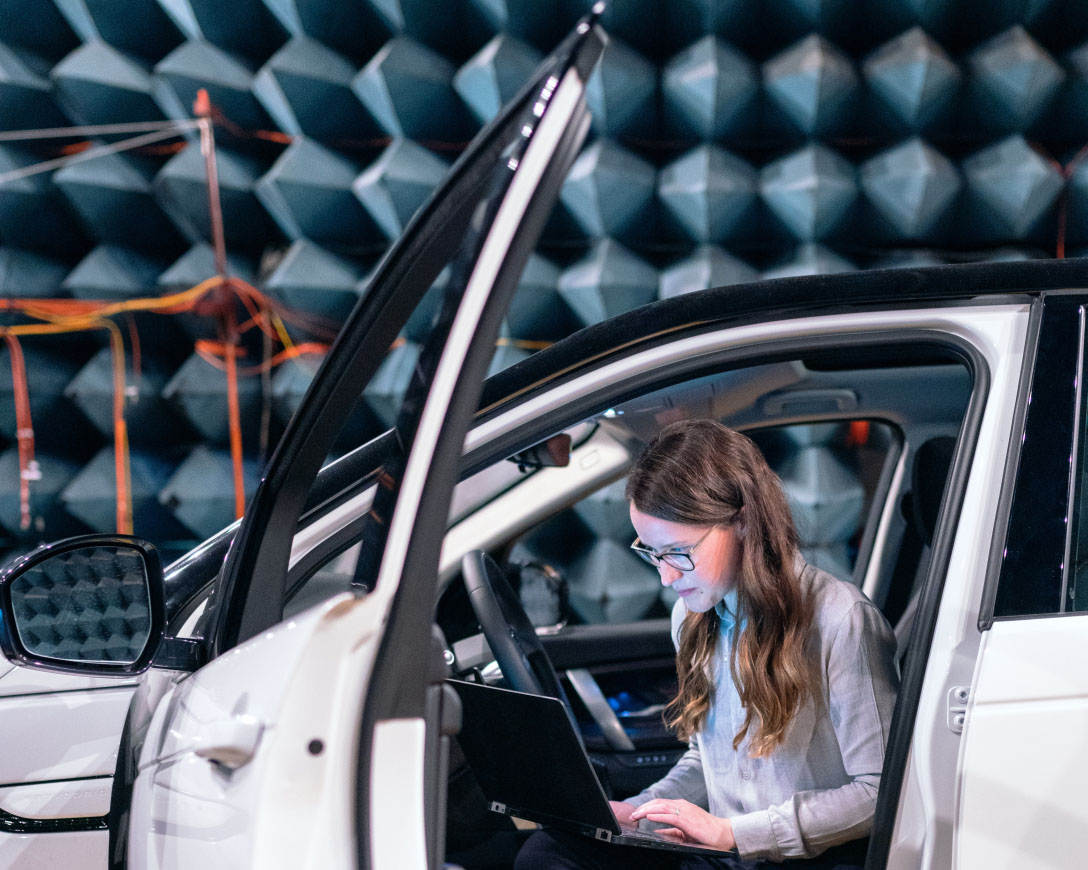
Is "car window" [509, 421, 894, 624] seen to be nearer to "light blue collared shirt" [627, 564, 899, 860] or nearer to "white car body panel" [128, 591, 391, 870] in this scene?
"light blue collared shirt" [627, 564, 899, 860]

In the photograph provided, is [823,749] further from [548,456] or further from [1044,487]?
[548,456]

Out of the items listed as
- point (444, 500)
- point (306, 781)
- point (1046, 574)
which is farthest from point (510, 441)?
point (1046, 574)

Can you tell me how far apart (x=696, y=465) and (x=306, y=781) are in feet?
2.14

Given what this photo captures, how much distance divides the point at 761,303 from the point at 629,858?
790 millimetres

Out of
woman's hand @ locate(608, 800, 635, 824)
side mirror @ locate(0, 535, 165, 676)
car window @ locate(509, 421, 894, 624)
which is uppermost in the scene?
car window @ locate(509, 421, 894, 624)

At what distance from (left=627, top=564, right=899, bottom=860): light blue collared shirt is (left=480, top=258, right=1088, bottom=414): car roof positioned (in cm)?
36

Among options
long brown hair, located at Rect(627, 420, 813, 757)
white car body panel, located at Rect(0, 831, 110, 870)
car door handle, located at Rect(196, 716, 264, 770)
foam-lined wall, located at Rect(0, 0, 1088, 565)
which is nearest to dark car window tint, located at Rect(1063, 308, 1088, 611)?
long brown hair, located at Rect(627, 420, 813, 757)

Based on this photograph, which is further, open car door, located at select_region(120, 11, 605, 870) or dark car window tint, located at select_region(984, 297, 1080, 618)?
dark car window tint, located at select_region(984, 297, 1080, 618)

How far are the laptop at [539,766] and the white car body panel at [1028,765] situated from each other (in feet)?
1.08

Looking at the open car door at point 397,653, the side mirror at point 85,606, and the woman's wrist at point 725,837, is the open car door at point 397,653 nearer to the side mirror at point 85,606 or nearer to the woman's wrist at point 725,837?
the side mirror at point 85,606

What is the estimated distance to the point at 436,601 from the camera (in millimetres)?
759

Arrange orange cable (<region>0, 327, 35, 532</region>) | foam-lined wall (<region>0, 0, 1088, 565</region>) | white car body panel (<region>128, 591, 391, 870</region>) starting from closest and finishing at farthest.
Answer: white car body panel (<region>128, 591, 391, 870</region>), foam-lined wall (<region>0, 0, 1088, 565</region>), orange cable (<region>0, 327, 35, 532</region>)

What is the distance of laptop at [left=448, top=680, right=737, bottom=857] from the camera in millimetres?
975

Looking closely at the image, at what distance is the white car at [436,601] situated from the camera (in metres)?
0.60
